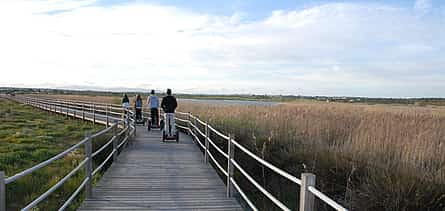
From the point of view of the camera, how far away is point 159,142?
14953mm

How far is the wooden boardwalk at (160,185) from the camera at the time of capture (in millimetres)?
6539

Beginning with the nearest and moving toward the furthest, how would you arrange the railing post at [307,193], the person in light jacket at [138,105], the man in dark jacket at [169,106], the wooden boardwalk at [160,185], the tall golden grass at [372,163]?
the railing post at [307,193], the tall golden grass at [372,163], the wooden boardwalk at [160,185], the man in dark jacket at [169,106], the person in light jacket at [138,105]

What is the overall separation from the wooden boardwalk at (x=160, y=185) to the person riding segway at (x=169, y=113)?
7.54ft

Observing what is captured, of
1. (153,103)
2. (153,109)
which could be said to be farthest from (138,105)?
(153,103)

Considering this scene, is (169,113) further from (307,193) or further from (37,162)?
(307,193)

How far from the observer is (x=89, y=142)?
6684mm

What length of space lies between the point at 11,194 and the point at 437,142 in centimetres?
870

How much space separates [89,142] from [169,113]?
7517 millimetres

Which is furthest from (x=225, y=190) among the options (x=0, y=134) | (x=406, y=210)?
(x=0, y=134)

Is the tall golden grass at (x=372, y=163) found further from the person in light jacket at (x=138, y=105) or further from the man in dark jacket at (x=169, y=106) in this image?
the person in light jacket at (x=138, y=105)

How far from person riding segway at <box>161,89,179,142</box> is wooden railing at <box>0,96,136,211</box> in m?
1.23

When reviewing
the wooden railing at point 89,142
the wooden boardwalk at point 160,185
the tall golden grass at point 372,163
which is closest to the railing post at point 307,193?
the tall golden grass at point 372,163

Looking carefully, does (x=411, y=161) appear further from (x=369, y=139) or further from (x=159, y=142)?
(x=159, y=142)

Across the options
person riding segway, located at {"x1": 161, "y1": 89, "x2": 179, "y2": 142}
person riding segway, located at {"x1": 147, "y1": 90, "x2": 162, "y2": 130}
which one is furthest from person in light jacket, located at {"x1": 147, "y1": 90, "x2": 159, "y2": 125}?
person riding segway, located at {"x1": 161, "y1": 89, "x2": 179, "y2": 142}
